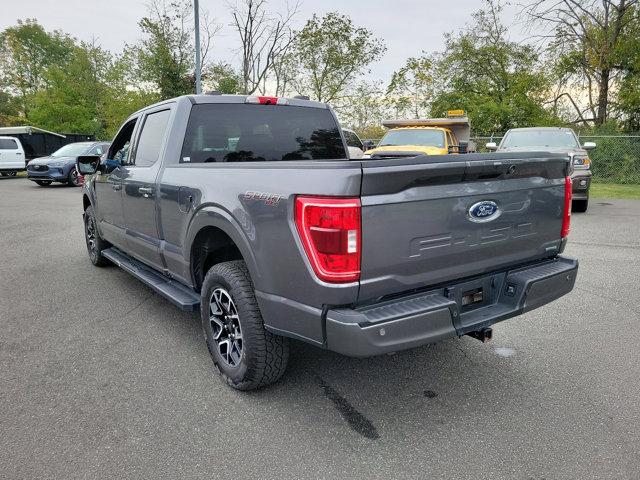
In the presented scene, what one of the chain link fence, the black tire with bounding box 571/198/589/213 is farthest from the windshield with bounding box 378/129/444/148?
the chain link fence

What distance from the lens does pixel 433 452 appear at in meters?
2.34

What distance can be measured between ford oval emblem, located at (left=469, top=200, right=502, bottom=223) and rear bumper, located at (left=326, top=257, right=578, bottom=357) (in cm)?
36

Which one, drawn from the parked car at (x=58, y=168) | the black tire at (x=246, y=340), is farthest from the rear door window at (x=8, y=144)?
the black tire at (x=246, y=340)

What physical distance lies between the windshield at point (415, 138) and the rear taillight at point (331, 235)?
9.75 meters

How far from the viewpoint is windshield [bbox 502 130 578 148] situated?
1029cm

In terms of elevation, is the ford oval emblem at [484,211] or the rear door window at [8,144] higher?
the rear door window at [8,144]

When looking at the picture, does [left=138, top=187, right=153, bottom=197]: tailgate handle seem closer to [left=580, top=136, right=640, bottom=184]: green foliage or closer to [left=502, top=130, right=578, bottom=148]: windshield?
[left=502, top=130, right=578, bottom=148]: windshield

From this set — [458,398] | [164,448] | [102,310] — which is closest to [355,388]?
[458,398]

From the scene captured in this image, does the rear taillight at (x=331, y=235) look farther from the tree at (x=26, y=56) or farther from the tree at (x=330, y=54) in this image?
the tree at (x=26, y=56)

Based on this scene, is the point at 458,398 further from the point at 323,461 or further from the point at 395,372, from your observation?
the point at 323,461

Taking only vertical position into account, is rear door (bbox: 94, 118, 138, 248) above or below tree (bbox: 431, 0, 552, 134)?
below

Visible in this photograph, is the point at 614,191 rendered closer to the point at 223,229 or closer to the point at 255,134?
the point at 255,134

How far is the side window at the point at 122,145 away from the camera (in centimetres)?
462

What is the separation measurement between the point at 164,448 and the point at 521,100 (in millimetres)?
23621
